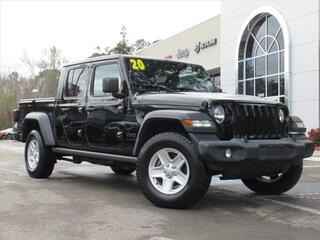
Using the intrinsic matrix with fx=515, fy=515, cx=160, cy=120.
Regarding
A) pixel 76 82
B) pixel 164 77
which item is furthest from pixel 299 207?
pixel 76 82

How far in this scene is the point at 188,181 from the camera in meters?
5.93

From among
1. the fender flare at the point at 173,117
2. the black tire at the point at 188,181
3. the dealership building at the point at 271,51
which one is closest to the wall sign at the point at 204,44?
the dealership building at the point at 271,51

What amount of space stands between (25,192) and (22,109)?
283 centimetres

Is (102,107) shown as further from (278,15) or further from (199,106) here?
(278,15)

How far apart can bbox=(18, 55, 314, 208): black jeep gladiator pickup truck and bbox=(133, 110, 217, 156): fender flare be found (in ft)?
0.04

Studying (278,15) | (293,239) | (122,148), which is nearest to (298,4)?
(278,15)

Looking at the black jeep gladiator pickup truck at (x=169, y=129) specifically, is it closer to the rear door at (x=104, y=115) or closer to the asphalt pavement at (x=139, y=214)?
the rear door at (x=104, y=115)

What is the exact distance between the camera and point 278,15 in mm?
22469

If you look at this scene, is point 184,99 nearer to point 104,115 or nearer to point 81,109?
point 104,115

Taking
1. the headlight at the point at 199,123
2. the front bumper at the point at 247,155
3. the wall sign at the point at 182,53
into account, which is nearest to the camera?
the front bumper at the point at 247,155

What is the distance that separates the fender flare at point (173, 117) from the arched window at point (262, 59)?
53.6 ft

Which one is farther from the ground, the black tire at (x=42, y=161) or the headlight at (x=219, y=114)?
the headlight at (x=219, y=114)

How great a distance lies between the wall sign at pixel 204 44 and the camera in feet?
97.9

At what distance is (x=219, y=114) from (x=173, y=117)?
1.78 feet
